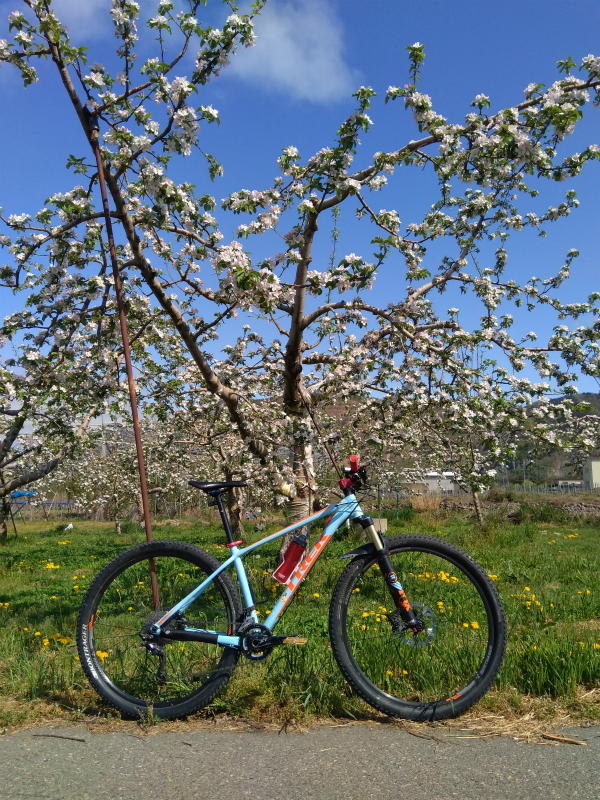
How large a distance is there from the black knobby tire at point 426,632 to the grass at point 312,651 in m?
0.15

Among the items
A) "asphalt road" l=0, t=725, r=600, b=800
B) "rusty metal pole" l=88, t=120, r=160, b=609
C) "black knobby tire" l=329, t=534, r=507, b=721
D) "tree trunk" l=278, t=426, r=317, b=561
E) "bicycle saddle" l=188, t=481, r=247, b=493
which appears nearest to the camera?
"asphalt road" l=0, t=725, r=600, b=800

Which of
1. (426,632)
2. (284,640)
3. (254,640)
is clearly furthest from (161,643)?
(426,632)

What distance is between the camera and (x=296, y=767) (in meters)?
2.19

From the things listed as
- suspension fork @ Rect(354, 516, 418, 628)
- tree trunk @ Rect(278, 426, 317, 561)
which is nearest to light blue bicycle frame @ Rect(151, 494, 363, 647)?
suspension fork @ Rect(354, 516, 418, 628)

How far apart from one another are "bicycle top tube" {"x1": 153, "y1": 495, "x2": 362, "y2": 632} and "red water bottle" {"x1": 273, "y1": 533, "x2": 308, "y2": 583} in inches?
1.5

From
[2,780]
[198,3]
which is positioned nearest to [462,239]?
[198,3]

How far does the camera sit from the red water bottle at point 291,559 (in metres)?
2.86

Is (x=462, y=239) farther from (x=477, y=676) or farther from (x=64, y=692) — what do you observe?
(x=64, y=692)

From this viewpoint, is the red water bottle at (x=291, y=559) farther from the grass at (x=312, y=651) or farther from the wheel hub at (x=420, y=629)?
the wheel hub at (x=420, y=629)

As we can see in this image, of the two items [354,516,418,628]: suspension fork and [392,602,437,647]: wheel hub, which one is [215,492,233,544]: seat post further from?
[392,602,437,647]: wheel hub

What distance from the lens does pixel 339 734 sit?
2473mm

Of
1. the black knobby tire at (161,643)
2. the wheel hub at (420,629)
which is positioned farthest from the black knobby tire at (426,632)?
the black knobby tire at (161,643)

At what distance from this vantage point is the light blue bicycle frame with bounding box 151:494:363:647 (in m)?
2.86

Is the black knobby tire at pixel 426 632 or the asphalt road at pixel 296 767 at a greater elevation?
the black knobby tire at pixel 426 632
